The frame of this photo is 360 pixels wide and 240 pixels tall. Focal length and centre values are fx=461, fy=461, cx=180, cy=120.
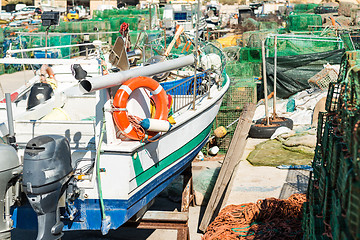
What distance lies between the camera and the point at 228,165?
27.1 feet

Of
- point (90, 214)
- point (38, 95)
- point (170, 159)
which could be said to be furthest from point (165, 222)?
point (38, 95)

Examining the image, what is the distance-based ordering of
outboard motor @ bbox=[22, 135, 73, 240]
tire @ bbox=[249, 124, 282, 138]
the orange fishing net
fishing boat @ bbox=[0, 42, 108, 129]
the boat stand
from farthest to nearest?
tire @ bbox=[249, 124, 282, 138], fishing boat @ bbox=[0, 42, 108, 129], the boat stand, the orange fishing net, outboard motor @ bbox=[22, 135, 73, 240]

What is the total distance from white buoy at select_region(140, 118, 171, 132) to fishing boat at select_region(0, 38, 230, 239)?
0.5 inches

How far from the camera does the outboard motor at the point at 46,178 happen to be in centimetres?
473

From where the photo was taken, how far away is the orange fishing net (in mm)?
5764

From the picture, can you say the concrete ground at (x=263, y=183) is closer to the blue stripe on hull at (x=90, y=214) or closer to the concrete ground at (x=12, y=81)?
the blue stripe on hull at (x=90, y=214)

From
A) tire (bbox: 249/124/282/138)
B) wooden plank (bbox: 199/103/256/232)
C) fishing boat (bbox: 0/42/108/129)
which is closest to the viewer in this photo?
fishing boat (bbox: 0/42/108/129)

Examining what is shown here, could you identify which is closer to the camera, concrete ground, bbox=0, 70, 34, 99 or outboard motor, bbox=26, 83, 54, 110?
outboard motor, bbox=26, 83, 54, 110

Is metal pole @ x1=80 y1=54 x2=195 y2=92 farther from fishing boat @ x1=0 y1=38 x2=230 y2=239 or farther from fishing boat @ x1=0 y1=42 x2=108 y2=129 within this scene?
fishing boat @ x1=0 y1=42 x2=108 y2=129

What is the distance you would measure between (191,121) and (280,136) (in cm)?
363

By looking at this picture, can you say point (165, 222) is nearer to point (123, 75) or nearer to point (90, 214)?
point (90, 214)

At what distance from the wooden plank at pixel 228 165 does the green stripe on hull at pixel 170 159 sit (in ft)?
2.51

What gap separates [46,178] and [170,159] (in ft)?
6.60

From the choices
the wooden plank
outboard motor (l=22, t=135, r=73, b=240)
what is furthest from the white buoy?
the wooden plank
